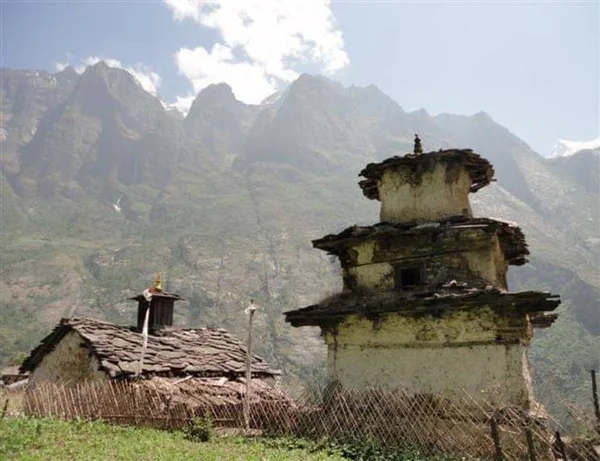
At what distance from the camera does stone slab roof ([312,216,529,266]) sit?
42.2ft

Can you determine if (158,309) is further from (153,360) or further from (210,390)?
(210,390)

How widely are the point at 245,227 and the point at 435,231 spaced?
12353cm

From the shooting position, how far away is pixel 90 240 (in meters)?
147

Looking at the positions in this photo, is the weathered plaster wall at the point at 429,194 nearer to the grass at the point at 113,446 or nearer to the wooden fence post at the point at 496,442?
the wooden fence post at the point at 496,442

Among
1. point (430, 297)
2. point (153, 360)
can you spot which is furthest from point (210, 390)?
point (430, 297)

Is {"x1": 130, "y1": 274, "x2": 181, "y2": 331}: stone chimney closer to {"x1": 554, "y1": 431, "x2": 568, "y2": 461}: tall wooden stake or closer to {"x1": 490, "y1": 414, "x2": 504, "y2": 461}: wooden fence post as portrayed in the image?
{"x1": 490, "y1": 414, "x2": 504, "y2": 461}: wooden fence post

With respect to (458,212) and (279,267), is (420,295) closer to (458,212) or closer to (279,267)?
(458,212)

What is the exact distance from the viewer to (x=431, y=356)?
12242 millimetres

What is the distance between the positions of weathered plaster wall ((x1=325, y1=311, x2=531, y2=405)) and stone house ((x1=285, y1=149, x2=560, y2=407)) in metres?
0.02

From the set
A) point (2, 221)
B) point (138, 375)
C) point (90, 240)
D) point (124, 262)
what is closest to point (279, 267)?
point (124, 262)

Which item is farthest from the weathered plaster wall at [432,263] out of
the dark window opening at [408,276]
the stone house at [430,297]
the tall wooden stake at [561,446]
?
the tall wooden stake at [561,446]

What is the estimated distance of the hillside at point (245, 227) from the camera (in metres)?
95.5

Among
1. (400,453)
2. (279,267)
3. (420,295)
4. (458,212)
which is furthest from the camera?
(279,267)

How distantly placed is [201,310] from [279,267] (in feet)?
77.3
